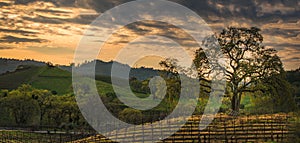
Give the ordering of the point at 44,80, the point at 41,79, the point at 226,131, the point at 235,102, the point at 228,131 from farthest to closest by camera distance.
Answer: the point at 41,79
the point at 44,80
the point at 235,102
the point at 228,131
the point at 226,131

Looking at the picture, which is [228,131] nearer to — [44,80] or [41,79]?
[44,80]

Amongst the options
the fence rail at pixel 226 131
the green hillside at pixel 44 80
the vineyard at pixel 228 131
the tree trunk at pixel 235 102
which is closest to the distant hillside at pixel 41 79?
the green hillside at pixel 44 80

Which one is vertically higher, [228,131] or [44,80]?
[44,80]

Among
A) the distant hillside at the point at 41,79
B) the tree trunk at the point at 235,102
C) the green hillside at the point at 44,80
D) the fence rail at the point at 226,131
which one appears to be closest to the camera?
the fence rail at the point at 226,131

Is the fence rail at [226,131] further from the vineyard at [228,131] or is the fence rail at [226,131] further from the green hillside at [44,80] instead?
the green hillside at [44,80]

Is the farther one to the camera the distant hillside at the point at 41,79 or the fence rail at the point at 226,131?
the distant hillside at the point at 41,79

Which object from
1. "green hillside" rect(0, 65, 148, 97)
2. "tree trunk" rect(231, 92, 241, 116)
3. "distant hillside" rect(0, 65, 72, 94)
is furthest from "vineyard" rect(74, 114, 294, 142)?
"distant hillside" rect(0, 65, 72, 94)

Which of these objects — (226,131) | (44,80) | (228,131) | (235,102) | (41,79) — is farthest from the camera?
(41,79)

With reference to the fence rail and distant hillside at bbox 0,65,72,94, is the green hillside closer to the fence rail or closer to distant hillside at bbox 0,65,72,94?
distant hillside at bbox 0,65,72,94

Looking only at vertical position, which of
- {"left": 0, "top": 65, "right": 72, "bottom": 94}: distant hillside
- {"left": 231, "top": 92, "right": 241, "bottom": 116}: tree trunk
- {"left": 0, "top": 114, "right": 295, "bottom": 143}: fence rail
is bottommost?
{"left": 0, "top": 114, "right": 295, "bottom": 143}: fence rail

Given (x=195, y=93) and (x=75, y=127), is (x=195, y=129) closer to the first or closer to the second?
(x=195, y=93)

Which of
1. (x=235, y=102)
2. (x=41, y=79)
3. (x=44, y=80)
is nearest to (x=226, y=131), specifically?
(x=235, y=102)

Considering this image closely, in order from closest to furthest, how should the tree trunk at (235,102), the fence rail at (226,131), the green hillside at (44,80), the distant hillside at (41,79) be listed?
1. the fence rail at (226,131)
2. the tree trunk at (235,102)
3. the green hillside at (44,80)
4. the distant hillside at (41,79)

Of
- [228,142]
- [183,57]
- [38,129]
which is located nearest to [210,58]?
[183,57]
